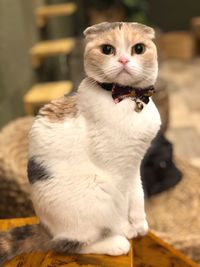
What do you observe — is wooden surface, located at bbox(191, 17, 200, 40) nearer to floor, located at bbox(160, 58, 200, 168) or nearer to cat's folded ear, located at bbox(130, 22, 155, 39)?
floor, located at bbox(160, 58, 200, 168)

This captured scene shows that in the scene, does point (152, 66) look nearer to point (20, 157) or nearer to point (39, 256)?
point (39, 256)

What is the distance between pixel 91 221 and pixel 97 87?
0.24 metres

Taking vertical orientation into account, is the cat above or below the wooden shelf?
above

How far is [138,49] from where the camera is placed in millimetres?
689

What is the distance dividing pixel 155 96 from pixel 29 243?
1.22 meters

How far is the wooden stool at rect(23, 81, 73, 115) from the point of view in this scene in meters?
2.31

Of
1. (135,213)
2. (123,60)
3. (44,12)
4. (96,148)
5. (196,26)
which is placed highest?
(123,60)

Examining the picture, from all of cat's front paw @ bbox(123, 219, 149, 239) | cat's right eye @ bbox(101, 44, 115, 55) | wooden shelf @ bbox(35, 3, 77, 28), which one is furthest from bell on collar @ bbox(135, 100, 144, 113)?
wooden shelf @ bbox(35, 3, 77, 28)

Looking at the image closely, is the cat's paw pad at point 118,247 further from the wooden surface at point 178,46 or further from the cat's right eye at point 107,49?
the wooden surface at point 178,46

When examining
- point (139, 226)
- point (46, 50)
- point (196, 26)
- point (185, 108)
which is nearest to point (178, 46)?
point (196, 26)

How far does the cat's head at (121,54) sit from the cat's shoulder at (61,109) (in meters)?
0.07

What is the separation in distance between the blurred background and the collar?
35 cm

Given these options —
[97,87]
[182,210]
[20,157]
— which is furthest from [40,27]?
[97,87]

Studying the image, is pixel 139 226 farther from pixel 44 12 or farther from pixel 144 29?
A: pixel 44 12
